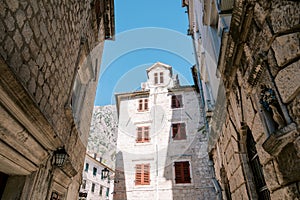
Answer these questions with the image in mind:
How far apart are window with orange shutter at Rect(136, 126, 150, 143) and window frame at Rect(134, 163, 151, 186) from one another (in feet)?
6.10

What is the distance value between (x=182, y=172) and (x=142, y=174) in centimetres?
282

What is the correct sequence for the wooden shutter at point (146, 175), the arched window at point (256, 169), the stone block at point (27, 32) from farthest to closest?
the wooden shutter at point (146, 175) < the arched window at point (256, 169) < the stone block at point (27, 32)

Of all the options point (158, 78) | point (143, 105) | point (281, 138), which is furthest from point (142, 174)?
point (281, 138)

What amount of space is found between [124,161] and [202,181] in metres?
5.71

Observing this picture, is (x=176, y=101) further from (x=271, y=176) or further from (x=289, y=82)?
(x=289, y=82)

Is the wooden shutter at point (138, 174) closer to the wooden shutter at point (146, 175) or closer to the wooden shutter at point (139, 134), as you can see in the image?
the wooden shutter at point (146, 175)

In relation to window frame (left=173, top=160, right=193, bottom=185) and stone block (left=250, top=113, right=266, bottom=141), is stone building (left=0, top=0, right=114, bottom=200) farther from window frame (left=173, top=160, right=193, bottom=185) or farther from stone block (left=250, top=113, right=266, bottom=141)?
window frame (left=173, top=160, right=193, bottom=185)

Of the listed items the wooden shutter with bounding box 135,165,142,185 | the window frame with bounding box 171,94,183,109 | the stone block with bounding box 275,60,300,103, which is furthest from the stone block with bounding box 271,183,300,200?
the window frame with bounding box 171,94,183,109

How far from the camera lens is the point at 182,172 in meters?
13.3

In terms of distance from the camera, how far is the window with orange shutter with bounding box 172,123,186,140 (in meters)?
14.7

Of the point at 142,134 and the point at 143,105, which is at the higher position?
the point at 143,105

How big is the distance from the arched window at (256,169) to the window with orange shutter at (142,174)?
11.3 meters

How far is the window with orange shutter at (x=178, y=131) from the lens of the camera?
1474 centimetres

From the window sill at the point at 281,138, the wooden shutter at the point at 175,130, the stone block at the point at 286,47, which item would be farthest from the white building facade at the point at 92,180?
the stone block at the point at 286,47
